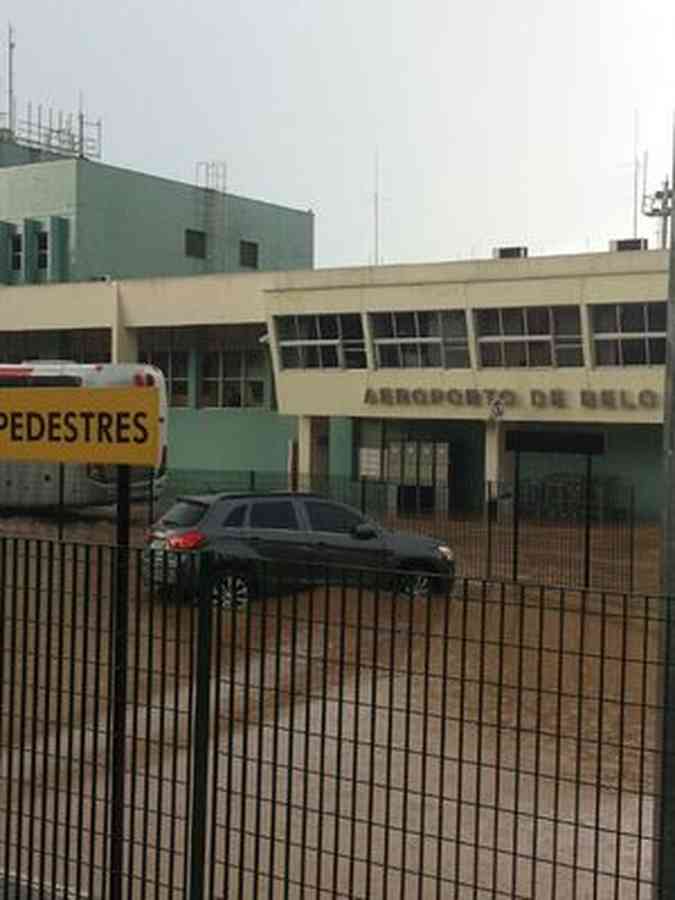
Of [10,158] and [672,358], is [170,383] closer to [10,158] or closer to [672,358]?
[10,158]

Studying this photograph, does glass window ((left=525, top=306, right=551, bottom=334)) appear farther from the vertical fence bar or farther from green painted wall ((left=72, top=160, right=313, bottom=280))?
the vertical fence bar

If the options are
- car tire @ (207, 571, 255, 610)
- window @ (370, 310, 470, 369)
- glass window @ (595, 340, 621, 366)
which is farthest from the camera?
window @ (370, 310, 470, 369)

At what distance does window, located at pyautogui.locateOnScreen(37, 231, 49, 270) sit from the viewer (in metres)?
59.9

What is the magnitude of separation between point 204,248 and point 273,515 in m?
49.4

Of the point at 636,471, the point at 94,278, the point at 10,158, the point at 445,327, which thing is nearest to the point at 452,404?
the point at 445,327

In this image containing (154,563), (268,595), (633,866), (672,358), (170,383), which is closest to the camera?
(672,358)

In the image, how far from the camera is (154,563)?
588cm

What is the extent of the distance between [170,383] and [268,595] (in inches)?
1971

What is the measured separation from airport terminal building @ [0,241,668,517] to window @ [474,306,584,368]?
0.17ft

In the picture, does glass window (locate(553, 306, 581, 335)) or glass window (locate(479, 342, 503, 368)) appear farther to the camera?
glass window (locate(479, 342, 503, 368))

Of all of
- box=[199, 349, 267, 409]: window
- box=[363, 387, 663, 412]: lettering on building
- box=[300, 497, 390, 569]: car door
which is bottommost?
box=[300, 497, 390, 569]: car door

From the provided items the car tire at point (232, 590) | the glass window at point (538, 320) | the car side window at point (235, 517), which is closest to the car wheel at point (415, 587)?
the car tire at point (232, 590)

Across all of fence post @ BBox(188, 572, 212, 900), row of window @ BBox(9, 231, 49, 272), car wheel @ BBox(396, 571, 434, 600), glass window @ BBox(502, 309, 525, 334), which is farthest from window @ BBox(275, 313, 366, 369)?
fence post @ BBox(188, 572, 212, 900)

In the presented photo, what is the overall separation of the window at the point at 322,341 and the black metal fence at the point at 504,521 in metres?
5.25
